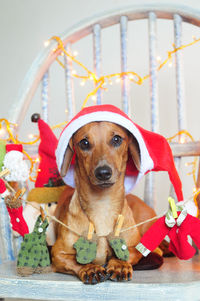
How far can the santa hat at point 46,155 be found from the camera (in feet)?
4.47

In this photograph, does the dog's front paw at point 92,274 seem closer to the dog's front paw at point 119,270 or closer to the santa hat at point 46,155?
the dog's front paw at point 119,270

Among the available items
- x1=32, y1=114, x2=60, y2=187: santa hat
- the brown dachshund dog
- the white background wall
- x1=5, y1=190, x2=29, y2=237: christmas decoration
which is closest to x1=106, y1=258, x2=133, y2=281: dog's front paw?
the brown dachshund dog

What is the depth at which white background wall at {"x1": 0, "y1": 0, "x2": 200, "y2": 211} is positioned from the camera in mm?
2160

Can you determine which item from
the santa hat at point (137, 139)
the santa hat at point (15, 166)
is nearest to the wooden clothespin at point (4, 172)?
the santa hat at point (15, 166)

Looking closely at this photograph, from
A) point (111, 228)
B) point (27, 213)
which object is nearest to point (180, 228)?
point (111, 228)

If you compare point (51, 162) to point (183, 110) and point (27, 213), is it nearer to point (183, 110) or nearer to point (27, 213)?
point (27, 213)

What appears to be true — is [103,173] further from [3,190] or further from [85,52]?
[85,52]

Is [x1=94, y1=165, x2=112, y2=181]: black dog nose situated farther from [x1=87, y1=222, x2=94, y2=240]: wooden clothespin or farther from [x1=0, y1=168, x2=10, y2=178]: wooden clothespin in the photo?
[x1=0, y1=168, x2=10, y2=178]: wooden clothespin

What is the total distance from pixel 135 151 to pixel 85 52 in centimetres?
129

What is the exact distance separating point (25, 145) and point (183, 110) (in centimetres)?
58

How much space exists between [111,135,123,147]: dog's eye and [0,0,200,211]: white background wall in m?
1.12

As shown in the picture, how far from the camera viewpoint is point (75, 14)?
2305mm

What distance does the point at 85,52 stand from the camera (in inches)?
88.6

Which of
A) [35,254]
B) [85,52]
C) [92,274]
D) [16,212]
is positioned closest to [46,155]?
[16,212]
